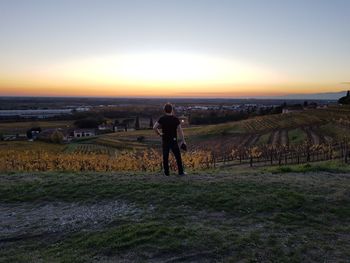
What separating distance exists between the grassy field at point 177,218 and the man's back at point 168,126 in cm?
111

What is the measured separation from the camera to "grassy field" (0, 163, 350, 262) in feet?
19.6

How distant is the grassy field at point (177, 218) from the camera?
598 cm

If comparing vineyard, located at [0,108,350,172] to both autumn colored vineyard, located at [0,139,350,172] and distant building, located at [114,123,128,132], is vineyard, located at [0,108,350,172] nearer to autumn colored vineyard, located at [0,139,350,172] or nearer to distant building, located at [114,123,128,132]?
autumn colored vineyard, located at [0,139,350,172]

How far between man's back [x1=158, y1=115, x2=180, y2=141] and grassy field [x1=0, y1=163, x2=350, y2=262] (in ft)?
3.65

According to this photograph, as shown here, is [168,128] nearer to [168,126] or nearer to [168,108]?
[168,126]

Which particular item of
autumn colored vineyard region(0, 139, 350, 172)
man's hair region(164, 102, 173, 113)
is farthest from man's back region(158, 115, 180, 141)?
autumn colored vineyard region(0, 139, 350, 172)

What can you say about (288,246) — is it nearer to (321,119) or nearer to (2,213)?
(2,213)

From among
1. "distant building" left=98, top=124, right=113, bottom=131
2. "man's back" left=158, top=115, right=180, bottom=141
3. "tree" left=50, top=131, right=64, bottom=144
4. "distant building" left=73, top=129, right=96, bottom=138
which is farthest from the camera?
"distant building" left=98, top=124, right=113, bottom=131

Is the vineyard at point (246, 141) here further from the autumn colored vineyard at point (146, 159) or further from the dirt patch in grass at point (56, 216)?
the dirt patch in grass at point (56, 216)

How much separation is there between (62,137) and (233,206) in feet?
316

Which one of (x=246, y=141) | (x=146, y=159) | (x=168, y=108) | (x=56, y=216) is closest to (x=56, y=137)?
(x=246, y=141)

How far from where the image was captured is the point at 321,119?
7994 centimetres

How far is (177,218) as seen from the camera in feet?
24.3

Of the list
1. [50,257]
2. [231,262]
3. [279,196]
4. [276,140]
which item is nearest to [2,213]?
[50,257]
